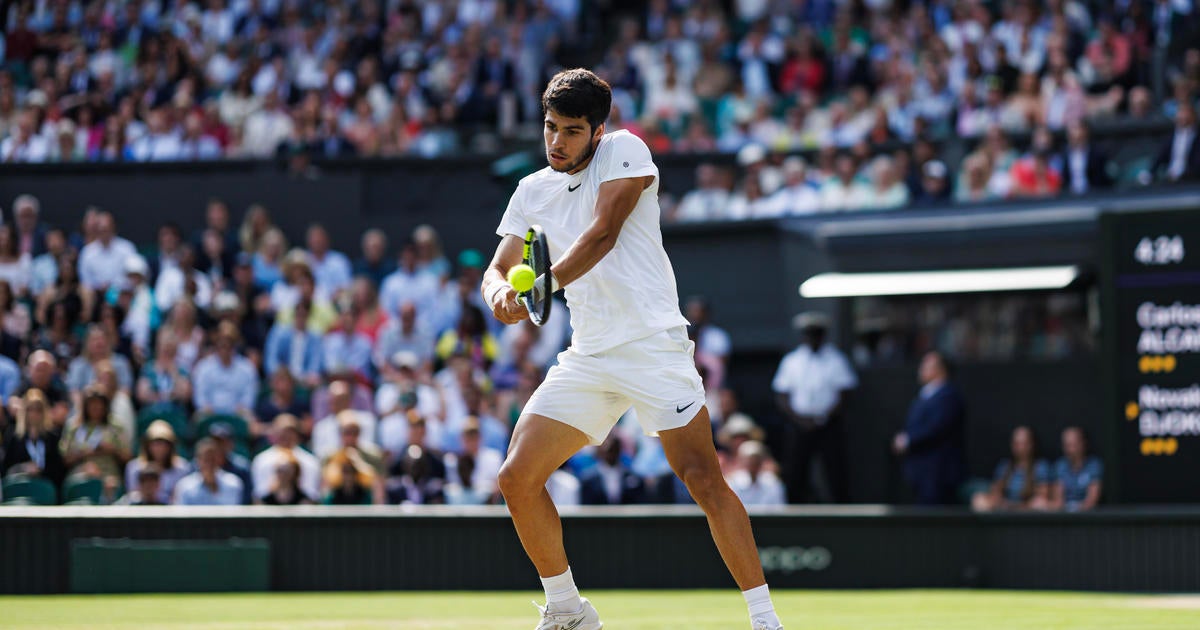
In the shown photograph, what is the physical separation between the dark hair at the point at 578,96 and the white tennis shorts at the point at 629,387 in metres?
0.75

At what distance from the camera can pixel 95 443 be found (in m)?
11.1

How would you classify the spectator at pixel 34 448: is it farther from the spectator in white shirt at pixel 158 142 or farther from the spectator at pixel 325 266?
the spectator in white shirt at pixel 158 142

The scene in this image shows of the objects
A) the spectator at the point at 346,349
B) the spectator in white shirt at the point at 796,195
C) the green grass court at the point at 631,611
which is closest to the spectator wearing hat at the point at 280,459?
the green grass court at the point at 631,611

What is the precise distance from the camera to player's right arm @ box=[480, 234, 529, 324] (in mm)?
4938

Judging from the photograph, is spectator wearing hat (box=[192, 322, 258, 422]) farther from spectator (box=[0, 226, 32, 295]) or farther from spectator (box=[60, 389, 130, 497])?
spectator (box=[0, 226, 32, 295])

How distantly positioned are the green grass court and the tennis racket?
206 centimetres

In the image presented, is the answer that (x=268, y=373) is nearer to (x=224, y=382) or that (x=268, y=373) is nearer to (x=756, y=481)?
(x=224, y=382)

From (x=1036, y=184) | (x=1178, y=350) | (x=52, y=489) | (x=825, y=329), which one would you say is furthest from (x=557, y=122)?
(x=1036, y=184)

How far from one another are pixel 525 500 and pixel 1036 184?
928 cm

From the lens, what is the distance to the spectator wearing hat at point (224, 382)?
12.5 meters

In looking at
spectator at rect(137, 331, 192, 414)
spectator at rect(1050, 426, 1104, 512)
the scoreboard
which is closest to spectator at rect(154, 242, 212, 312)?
spectator at rect(137, 331, 192, 414)

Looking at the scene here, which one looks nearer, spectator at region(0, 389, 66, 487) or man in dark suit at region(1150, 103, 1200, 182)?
spectator at region(0, 389, 66, 487)

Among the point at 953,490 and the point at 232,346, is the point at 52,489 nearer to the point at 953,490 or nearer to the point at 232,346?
the point at 232,346

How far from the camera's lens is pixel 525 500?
5.17 m
